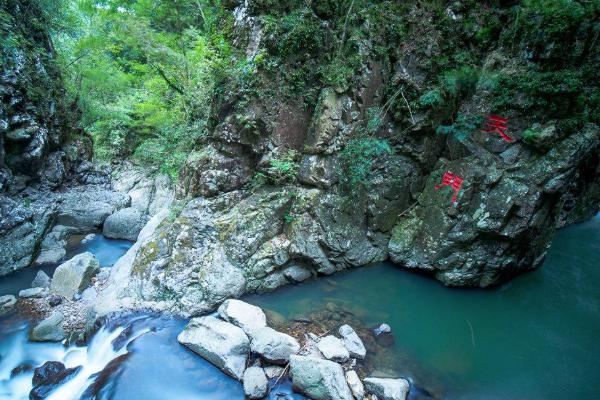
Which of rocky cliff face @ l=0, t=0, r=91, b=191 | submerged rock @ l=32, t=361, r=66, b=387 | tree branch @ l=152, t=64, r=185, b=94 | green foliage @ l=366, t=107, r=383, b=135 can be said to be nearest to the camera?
submerged rock @ l=32, t=361, r=66, b=387

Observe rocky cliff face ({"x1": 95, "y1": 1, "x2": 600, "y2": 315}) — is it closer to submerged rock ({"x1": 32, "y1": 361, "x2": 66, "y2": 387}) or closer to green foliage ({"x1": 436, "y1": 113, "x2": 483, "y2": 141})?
green foliage ({"x1": 436, "y1": 113, "x2": 483, "y2": 141})

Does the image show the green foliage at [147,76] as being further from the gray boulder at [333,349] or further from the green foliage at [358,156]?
the gray boulder at [333,349]

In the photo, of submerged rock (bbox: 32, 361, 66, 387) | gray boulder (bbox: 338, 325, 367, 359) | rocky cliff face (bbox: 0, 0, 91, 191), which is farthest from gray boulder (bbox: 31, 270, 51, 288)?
gray boulder (bbox: 338, 325, 367, 359)

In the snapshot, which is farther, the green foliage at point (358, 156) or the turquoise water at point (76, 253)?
the green foliage at point (358, 156)

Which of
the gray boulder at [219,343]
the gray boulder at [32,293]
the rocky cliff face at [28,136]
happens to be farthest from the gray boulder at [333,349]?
the rocky cliff face at [28,136]

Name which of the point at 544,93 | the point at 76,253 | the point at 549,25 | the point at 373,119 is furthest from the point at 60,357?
the point at 549,25

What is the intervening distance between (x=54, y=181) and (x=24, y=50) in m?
4.15

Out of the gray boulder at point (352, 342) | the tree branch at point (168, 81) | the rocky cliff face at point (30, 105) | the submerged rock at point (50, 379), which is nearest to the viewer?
the submerged rock at point (50, 379)

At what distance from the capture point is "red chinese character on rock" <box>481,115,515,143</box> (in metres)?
7.22

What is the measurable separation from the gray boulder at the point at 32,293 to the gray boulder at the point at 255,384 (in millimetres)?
5431

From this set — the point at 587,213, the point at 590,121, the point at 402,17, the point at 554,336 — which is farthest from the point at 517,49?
the point at 587,213

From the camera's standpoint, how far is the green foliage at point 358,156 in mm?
7637

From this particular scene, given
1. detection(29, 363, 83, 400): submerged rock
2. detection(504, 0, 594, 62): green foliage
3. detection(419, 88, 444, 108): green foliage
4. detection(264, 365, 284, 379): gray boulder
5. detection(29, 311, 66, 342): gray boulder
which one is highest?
detection(504, 0, 594, 62): green foliage

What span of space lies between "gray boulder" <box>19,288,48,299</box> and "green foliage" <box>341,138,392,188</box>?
7396 mm
